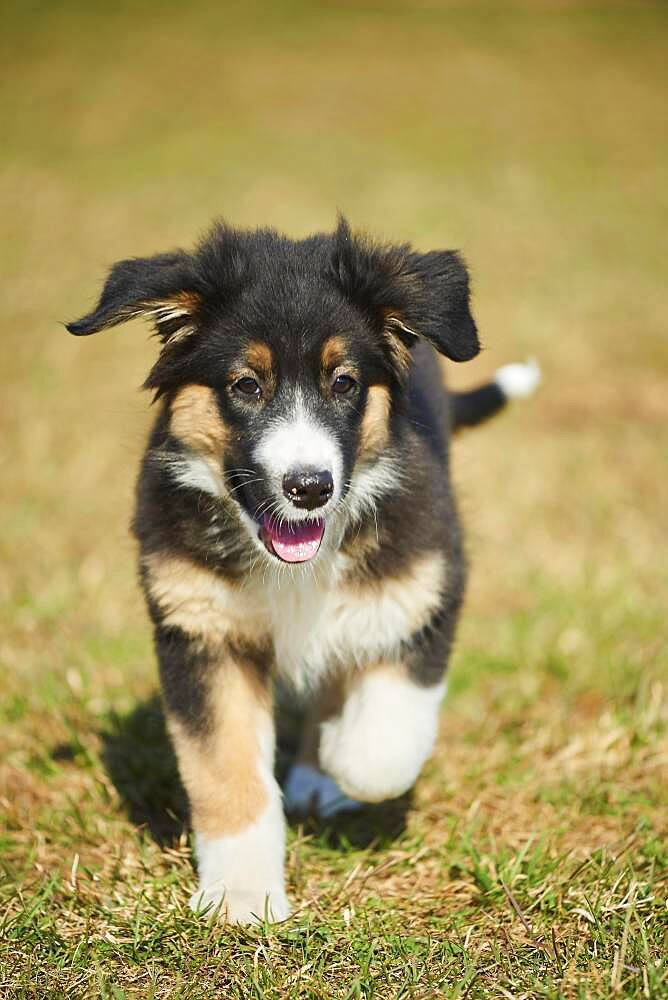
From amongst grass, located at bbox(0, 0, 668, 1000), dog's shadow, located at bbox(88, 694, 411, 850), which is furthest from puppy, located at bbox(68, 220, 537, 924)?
dog's shadow, located at bbox(88, 694, 411, 850)

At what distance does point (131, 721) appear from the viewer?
4438 millimetres

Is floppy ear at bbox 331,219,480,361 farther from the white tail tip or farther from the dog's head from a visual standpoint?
the white tail tip

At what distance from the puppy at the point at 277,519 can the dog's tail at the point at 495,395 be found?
131 cm

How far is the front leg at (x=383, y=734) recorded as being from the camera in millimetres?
3369

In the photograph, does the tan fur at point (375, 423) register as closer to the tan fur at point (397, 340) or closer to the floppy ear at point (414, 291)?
the tan fur at point (397, 340)

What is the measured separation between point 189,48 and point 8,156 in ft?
29.1

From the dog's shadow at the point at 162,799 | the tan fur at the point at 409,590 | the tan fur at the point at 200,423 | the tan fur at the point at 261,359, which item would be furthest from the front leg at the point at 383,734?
the tan fur at the point at 261,359

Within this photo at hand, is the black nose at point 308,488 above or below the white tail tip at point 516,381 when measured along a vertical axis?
below

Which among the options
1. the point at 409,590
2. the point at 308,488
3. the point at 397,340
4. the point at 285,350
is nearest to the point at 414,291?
the point at 397,340

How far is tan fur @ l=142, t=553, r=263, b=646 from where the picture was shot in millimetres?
3246

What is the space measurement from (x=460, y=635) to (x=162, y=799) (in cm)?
182

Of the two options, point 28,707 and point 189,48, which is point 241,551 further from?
point 189,48

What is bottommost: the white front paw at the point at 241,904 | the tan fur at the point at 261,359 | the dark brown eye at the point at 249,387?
the white front paw at the point at 241,904

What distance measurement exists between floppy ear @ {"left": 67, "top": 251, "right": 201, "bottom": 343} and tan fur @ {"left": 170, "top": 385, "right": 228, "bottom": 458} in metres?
0.17
